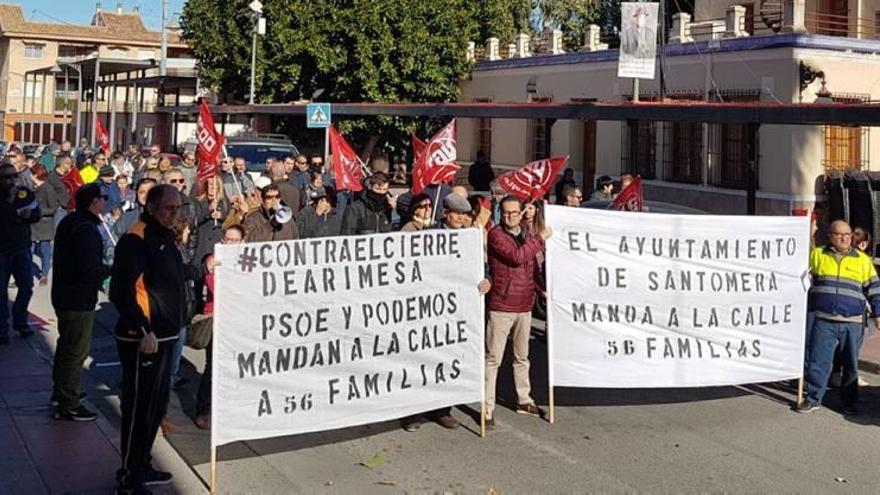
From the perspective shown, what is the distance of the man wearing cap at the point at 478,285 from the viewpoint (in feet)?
23.7

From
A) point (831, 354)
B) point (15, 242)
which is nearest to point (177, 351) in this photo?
point (15, 242)

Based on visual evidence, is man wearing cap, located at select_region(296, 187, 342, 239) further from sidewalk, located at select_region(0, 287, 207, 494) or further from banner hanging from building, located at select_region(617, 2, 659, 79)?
banner hanging from building, located at select_region(617, 2, 659, 79)

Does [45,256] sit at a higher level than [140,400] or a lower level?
higher

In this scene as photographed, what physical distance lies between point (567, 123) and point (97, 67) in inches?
697

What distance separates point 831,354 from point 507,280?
9.22ft

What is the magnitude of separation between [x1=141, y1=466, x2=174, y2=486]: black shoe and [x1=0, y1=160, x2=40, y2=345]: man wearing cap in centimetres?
444

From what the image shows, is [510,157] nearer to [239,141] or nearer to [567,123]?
[567,123]

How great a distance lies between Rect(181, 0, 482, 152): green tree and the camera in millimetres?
33062

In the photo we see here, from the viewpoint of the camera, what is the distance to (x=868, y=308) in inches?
339

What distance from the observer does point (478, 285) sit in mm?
7152

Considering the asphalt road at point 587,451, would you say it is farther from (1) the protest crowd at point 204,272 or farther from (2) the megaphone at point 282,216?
(2) the megaphone at point 282,216

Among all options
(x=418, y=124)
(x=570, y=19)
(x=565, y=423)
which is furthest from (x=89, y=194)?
(x=570, y=19)

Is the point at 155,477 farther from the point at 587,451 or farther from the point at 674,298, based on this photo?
the point at 674,298

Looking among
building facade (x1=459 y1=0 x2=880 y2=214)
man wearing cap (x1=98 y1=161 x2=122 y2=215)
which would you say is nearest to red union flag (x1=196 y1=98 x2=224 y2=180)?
man wearing cap (x1=98 y1=161 x2=122 y2=215)
